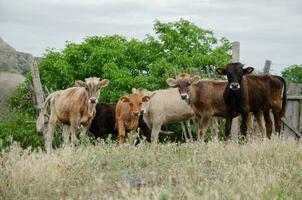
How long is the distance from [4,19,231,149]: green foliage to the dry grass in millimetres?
18047

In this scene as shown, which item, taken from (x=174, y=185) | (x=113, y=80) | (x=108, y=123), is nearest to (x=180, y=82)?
(x=108, y=123)

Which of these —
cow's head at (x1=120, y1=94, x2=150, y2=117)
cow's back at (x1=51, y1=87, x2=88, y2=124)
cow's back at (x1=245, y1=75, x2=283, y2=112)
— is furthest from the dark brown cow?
cow's back at (x1=51, y1=87, x2=88, y2=124)

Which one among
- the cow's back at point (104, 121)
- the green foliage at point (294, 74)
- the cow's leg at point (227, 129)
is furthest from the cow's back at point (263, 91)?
the green foliage at point (294, 74)

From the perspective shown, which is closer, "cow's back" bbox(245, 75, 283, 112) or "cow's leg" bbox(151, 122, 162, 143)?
"cow's back" bbox(245, 75, 283, 112)

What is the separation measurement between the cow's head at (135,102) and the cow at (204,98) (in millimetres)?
1575

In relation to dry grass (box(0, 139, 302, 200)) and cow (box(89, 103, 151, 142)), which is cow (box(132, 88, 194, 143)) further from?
dry grass (box(0, 139, 302, 200))

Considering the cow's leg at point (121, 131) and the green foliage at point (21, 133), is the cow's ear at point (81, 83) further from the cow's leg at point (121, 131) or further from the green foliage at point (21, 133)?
the green foliage at point (21, 133)

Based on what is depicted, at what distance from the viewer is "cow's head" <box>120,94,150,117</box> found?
17.6 m

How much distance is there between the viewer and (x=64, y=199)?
7.71 m

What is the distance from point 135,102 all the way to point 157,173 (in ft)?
29.2

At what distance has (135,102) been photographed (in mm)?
17875

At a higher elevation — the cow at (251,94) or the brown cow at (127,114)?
the cow at (251,94)

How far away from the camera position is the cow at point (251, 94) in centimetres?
1539

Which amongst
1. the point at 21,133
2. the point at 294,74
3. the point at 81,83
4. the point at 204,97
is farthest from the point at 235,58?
the point at 294,74
